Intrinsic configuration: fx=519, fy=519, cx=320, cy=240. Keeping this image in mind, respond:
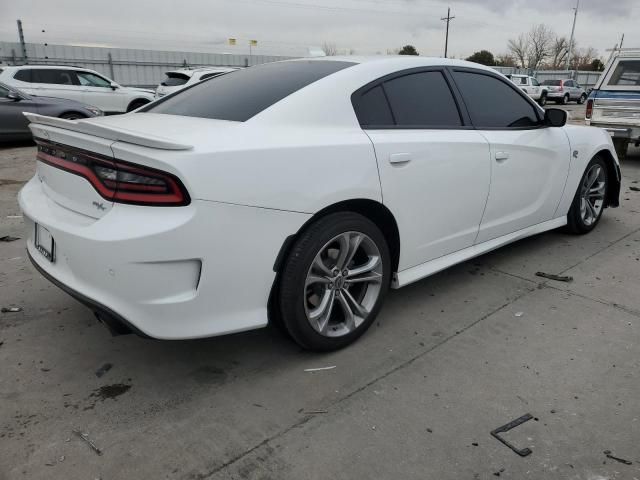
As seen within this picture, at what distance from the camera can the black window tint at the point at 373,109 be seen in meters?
2.79

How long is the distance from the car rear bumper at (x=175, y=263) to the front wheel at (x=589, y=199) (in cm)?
328

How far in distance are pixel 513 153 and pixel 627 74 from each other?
6589 mm

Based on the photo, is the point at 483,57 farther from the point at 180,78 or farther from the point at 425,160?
the point at 425,160

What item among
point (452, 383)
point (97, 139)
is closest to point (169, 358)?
point (97, 139)

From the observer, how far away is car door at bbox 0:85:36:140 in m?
9.77

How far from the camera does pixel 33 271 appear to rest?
392 cm

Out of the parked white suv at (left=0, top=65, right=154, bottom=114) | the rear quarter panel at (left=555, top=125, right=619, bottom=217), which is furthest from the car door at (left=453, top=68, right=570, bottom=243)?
the parked white suv at (left=0, top=65, right=154, bottom=114)

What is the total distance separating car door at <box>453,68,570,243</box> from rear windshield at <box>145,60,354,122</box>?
1081 mm

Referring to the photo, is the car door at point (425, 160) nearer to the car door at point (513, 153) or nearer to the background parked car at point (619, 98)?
the car door at point (513, 153)

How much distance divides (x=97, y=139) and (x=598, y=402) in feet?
8.40

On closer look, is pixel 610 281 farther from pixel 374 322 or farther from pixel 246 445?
pixel 246 445

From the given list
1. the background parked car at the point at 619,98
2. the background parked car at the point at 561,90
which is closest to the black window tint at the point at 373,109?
the background parked car at the point at 619,98

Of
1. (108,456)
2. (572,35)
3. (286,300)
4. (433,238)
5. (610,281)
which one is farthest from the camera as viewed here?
(572,35)

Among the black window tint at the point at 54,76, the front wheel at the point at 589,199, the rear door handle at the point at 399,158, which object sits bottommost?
the front wheel at the point at 589,199
